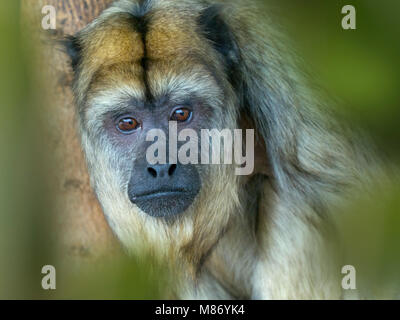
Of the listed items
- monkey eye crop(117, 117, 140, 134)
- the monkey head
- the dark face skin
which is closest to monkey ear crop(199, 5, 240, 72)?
the monkey head

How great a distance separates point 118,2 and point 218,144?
3.22 feet

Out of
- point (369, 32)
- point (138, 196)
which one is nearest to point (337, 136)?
point (138, 196)

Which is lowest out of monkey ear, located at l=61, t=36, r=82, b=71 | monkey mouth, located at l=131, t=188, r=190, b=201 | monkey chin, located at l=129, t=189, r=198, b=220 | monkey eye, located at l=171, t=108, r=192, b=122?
monkey chin, located at l=129, t=189, r=198, b=220

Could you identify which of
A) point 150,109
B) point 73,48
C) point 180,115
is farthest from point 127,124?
point 73,48

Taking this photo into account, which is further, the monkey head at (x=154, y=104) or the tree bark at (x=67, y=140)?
the tree bark at (x=67, y=140)

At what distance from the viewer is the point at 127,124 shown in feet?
8.70

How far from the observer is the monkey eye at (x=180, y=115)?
2.62 metres

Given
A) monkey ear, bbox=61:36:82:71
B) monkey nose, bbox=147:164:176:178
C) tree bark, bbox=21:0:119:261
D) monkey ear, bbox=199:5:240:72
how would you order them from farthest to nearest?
tree bark, bbox=21:0:119:261 → monkey ear, bbox=61:36:82:71 → monkey ear, bbox=199:5:240:72 → monkey nose, bbox=147:164:176:178

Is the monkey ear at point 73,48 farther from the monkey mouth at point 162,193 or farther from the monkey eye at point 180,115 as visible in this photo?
the monkey mouth at point 162,193

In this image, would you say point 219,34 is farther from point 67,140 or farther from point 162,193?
point 67,140

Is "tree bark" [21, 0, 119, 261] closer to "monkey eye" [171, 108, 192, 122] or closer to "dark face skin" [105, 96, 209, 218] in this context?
"dark face skin" [105, 96, 209, 218]

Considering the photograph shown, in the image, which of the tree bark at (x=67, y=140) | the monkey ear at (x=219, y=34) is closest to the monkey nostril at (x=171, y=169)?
the monkey ear at (x=219, y=34)

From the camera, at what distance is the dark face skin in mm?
2514

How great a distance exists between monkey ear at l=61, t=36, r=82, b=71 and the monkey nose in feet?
2.81
